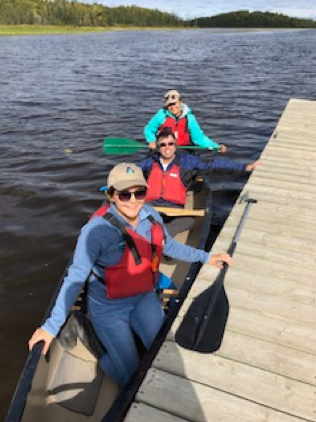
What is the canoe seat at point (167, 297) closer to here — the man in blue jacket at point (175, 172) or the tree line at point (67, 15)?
the man in blue jacket at point (175, 172)

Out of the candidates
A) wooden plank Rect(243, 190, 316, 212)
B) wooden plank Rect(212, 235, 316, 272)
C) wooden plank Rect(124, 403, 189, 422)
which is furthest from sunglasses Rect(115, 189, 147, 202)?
wooden plank Rect(243, 190, 316, 212)

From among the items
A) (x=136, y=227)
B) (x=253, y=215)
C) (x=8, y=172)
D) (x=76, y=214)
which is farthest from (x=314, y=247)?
(x=8, y=172)

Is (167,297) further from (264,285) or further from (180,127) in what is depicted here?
(180,127)

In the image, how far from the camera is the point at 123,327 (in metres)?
3.53

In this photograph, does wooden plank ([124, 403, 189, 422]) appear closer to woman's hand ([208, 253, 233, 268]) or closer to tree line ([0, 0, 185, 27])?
woman's hand ([208, 253, 233, 268])

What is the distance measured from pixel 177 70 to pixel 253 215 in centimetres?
2422

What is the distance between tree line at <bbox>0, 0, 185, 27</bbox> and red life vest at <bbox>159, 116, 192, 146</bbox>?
365ft

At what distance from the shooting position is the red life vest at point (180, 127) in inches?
330

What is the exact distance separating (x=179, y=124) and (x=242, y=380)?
20.5 ft

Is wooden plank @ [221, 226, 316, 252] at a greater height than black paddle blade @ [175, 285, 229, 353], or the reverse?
black paddle blade @ [175, 285, 229, 353]

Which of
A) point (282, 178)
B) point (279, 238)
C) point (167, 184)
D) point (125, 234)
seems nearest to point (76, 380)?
point (125, 234)

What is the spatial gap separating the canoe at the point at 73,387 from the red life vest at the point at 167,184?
2.21 metres

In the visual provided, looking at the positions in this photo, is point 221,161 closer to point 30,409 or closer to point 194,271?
point 194,271

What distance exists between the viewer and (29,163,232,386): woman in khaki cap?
3.40m
